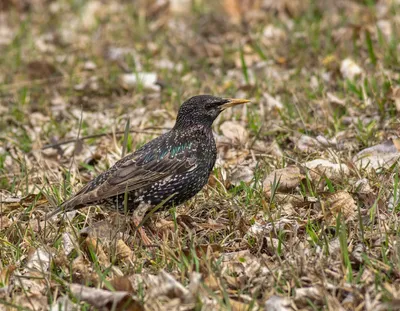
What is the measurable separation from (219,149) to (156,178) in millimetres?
1276

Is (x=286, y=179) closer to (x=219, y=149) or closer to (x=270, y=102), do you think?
(x=219, y=149)

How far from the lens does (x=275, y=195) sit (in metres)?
5.12

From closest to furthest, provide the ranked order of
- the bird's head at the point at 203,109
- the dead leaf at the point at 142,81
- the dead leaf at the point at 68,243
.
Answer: the dead leaf at the point at 68,243 < the bird's head at the point at 203,109 < the dead leaf at the point at 142,81

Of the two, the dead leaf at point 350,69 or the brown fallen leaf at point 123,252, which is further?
the dead leaf at point 350,69

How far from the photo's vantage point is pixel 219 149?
20.4 feet

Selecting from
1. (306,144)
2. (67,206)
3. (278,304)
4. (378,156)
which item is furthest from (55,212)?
(378,156)

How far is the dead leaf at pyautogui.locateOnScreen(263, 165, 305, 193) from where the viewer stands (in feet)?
17.0

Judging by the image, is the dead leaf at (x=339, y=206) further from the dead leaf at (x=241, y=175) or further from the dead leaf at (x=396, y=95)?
the dead leaf at (x=396, y=95)

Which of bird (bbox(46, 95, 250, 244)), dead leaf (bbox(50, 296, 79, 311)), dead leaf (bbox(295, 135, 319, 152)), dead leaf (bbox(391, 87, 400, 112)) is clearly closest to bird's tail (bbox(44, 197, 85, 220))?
bird (bbox(46, 95, 250, 244))

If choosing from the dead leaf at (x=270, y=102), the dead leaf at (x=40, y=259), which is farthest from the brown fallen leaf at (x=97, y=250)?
the dead leaf at (x=270, y=102)

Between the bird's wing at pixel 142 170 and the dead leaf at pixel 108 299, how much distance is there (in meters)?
1.14

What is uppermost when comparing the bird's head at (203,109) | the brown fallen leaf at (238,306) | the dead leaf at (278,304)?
the bird's head at (203,109)

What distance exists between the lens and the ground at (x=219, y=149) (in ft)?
12.9

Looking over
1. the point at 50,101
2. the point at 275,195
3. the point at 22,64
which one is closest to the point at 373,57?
the point at 275,195
